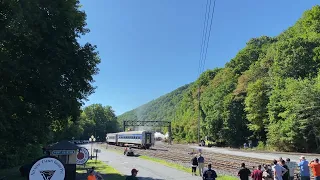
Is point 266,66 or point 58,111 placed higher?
point 266,66

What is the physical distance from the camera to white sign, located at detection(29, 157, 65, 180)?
600cm

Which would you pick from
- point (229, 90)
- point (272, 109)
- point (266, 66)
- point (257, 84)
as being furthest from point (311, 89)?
point (229, 90)

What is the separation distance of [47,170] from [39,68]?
13.6m

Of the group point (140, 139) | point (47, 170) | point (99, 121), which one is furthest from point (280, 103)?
point (99, 121)

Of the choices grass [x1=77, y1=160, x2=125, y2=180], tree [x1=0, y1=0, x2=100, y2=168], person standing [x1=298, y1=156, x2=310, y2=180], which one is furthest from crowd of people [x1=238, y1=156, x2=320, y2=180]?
tree [x1=0, y1=0, x2=100, y2=168]

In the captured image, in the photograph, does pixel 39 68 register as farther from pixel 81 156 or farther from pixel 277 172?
pixel 277 172

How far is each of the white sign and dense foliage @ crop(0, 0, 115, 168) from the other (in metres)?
11.2

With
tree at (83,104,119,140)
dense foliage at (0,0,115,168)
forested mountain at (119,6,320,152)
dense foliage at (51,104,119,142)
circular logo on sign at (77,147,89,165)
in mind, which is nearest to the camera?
circular logo on sign at (77,147,89,165)

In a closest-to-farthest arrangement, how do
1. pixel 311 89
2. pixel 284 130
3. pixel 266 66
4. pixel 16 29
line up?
pixel 16 29 < pixel 311 89 < pixel 284 130 < pixel 266 66

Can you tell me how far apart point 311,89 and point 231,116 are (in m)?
28.9

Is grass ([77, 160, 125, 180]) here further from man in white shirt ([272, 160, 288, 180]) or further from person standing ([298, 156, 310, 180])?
person standing ([298, 156, 310, 180])

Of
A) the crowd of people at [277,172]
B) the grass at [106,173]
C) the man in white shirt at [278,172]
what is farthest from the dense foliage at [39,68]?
the man in white shirt at [278,172]

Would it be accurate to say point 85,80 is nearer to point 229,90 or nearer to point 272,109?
point 272,109

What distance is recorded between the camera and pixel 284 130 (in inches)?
1902
